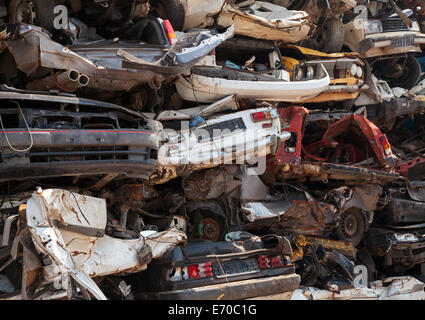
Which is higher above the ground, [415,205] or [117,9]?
[117,9]

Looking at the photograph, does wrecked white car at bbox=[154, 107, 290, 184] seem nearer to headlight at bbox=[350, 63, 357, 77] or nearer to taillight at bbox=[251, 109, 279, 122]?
taillight at bbox=[251, 109, 279, 122]

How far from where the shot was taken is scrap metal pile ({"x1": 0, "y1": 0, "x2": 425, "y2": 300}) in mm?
6348

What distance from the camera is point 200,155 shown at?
330 inches

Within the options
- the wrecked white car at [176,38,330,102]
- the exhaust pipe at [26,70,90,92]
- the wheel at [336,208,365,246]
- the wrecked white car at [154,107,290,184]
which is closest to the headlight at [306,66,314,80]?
the wrecked white car at [176,38,330,102]

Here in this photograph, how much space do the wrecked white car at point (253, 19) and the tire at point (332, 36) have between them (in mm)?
1848

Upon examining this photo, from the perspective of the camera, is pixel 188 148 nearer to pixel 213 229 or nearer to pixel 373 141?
pixel 213 229

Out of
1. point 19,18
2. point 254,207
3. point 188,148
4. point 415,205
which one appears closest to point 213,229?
point 254,207

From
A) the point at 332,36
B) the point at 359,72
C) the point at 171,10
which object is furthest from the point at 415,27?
the point at 171,10

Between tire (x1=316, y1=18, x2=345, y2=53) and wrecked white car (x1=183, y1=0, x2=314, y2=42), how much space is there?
1848 mm

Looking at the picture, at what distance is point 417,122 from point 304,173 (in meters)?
5.51

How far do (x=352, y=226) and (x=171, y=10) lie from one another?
544 centimetres

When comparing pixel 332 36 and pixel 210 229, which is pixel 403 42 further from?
pixel 210 229

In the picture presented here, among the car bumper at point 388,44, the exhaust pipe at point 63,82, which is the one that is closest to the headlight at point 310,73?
the car bumper at point 388,44

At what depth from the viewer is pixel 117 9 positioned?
836 cm
